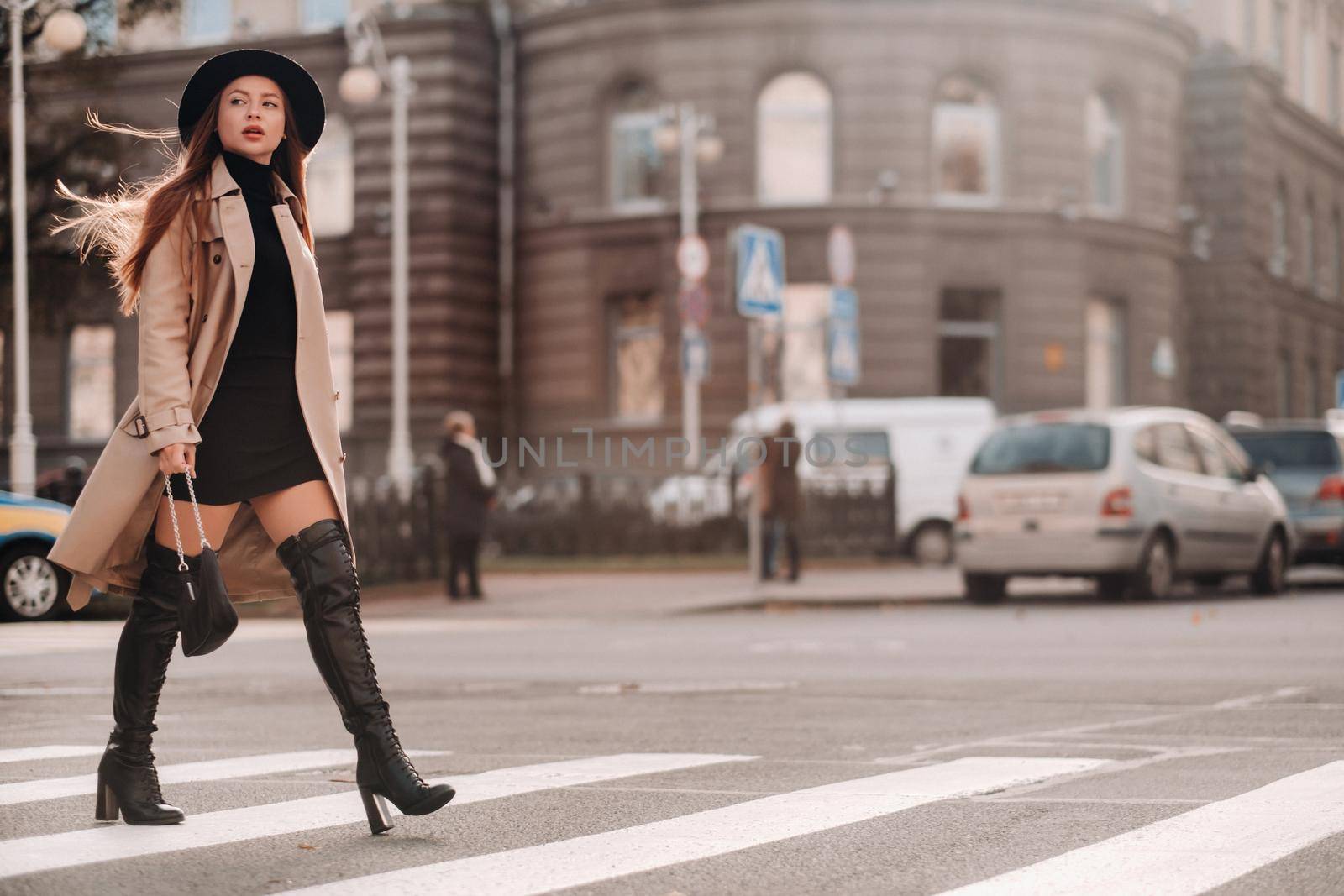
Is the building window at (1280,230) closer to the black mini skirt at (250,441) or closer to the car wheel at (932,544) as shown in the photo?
the car wheel at (932,544)

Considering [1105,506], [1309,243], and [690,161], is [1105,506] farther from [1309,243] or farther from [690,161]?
[1309,243]

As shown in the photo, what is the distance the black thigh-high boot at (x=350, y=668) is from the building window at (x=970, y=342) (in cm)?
3025

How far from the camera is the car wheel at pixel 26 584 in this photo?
15828mm

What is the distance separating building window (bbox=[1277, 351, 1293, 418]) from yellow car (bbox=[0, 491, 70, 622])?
115 feet

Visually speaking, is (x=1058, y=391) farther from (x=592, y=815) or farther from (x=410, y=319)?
(x=592, y=815)

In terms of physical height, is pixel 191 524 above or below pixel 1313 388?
below

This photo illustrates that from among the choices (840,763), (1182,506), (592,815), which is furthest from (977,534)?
(592,815)

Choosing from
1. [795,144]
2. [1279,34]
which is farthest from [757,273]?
[1279,34]

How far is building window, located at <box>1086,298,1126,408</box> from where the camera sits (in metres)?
37.1

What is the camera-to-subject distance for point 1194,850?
5246 mm

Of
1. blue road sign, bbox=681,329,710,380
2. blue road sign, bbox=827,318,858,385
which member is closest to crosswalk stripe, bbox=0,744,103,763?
blue road sign, bbox=827,318,858,385

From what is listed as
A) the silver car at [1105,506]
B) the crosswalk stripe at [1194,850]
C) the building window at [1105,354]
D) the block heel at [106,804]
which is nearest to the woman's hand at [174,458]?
the block heel at [106,804]

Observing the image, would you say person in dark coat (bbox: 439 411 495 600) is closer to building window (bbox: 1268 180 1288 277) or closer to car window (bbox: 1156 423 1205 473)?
car window (bbox: 1156 423 1205 473)

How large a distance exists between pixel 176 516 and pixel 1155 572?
1386 cm
